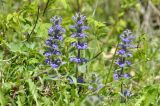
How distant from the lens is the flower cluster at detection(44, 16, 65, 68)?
327cm

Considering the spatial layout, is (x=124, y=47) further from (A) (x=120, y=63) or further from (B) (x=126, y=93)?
(B) (x=126, y=93)

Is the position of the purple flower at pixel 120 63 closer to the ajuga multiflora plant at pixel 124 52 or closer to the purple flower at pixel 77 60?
the ajuga multiflora plant at pixel 124 52

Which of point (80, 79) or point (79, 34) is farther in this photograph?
point (80, 79)

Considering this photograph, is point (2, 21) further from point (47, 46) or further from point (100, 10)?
point (100, 10)

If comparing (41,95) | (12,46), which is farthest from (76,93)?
(12,46)

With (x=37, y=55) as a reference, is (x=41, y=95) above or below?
below

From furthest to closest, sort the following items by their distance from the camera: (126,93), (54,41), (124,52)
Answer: (126,93)
(124,52)
(54,41)

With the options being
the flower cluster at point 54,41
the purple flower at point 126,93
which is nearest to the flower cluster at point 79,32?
the flower cluster at point 54,41

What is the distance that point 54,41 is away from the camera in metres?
3.30

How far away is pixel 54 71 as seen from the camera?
3.52 m

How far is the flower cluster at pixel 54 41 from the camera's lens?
129 inches

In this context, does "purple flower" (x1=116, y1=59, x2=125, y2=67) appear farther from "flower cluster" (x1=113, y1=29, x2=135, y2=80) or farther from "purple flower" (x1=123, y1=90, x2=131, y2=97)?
"purple flower" (x1=123, y1=90, x2=131, y2=97)

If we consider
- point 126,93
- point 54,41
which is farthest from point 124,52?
point 54,41

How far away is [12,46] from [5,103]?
16.3 inches
